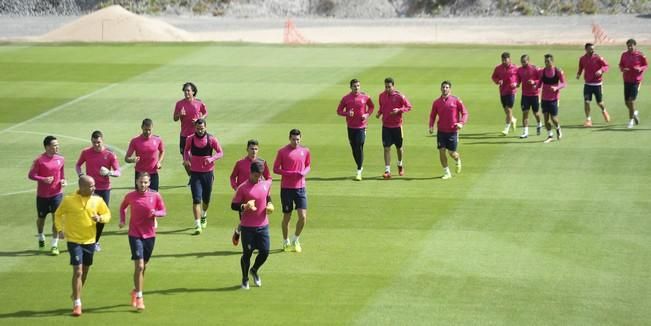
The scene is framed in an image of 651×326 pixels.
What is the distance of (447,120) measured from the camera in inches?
1067

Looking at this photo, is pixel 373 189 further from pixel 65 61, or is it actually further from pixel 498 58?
pixel 65 61

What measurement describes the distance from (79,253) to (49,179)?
3492 mm

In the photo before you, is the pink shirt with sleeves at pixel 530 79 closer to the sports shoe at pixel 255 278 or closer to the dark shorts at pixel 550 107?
the dark shorts at pixel 550 107

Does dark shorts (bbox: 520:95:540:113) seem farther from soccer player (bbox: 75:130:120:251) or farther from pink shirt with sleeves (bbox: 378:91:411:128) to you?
soccer player (bbox: 75:130:120:251)

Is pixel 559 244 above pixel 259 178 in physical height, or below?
below

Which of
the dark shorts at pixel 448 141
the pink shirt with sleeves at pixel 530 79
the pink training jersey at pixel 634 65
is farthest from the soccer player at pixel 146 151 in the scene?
the pink training jersey at pixel 634 65

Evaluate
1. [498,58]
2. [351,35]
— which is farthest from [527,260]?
[351,35]

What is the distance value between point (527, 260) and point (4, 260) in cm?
905

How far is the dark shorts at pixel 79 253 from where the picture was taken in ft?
59.9

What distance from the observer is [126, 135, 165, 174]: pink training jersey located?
74.7ft

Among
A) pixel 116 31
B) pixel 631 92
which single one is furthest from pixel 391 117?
pixel 116 31

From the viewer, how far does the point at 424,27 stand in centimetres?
5647

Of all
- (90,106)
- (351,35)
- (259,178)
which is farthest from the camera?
(351,35)

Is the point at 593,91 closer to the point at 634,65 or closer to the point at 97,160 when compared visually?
the point at 634,65
